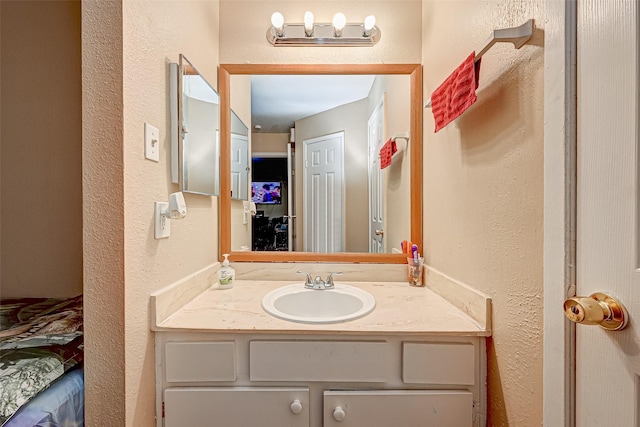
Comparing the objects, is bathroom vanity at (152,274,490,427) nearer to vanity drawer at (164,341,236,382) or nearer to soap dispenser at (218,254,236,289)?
vanity drawer at (164,341,236,382)

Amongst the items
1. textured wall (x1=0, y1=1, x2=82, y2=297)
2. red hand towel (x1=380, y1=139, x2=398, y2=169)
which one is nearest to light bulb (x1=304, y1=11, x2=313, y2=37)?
red hand towel (x1=380, y1=139, x2=398, y2=169)

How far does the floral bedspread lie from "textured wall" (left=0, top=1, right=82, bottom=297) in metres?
0.17

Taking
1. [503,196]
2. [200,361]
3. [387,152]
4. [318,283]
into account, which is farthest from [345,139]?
[200,361]

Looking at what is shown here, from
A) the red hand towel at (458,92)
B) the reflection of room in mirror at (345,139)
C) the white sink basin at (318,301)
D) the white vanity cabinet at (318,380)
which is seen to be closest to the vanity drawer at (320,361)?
the white vanity cabinet at (318,380)

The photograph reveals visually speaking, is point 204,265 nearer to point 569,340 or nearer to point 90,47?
point 90,47

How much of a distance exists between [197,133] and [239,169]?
1.12ft

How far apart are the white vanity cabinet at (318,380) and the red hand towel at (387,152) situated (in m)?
0.84

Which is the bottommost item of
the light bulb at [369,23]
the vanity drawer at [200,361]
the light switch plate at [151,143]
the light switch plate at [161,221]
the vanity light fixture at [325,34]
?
the vanity drawer at [200,361]

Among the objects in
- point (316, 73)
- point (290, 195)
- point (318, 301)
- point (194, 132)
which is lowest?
point (318, 301)

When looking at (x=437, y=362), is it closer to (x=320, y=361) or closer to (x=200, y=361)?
(x=320, y=361)

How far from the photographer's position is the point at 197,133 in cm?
120

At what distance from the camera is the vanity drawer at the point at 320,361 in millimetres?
921

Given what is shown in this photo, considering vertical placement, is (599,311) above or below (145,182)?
below

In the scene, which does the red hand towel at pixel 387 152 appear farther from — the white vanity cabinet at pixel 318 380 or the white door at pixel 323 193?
the white vanity cabinet at pixel 318 380
